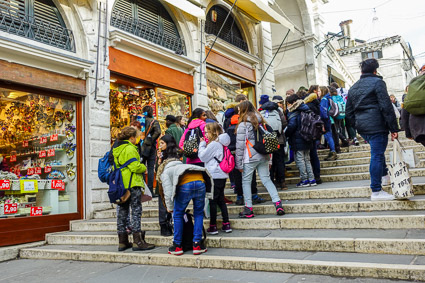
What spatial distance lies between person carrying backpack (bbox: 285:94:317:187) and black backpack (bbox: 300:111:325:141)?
0.08 m

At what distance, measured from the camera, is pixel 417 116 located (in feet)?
14.5

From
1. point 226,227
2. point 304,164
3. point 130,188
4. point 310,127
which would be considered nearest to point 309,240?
point 226,227

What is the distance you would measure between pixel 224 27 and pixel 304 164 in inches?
313

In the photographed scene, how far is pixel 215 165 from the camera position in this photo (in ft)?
17.2

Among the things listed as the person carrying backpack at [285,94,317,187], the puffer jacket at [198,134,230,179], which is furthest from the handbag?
the puffer jacket at [198,134,230,179]

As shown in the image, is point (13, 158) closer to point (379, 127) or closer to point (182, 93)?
point (182, 93)

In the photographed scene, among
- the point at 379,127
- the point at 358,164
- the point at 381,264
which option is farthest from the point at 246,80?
the point at 381,264

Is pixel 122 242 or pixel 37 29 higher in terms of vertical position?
pixel 37 29

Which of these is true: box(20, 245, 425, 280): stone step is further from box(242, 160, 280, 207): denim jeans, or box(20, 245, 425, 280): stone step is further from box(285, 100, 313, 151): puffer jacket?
box(285, 100, 313, 151): puffer jacket

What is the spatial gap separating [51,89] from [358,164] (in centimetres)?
674

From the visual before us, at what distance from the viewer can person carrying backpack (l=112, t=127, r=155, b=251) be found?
17.0ft

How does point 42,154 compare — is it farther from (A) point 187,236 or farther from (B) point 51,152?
(A) point 187,236

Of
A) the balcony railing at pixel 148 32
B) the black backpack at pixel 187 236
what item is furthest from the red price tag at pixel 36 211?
the balcony railing at pixel 148 32

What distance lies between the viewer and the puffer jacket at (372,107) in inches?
198
